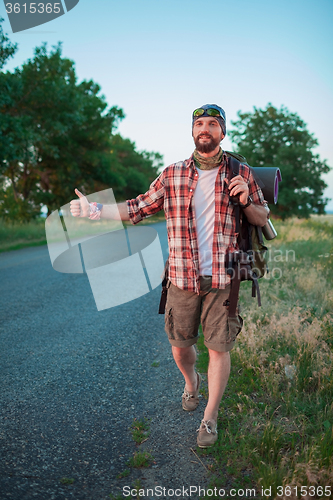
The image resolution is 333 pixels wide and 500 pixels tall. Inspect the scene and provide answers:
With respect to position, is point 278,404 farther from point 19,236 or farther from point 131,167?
point 131,167

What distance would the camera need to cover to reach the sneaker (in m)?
2.70

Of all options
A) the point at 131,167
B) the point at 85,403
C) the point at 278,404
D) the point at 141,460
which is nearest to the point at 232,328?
the point at 278,404

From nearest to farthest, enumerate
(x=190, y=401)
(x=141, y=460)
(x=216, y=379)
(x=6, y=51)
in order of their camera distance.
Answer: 1. (x=141, y=460)
2. (x=216, y=379)
3. (x=190, y=401)
4. (x=6, y=51)

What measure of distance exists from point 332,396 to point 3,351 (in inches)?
134

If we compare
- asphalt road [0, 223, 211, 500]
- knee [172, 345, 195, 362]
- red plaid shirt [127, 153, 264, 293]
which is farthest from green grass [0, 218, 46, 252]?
red plaid shirt [127, 153, 264, 293]

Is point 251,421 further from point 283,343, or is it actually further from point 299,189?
point 299,189

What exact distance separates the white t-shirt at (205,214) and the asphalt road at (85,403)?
1281 millimetres

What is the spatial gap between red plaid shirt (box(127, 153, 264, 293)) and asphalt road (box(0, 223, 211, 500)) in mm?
1163

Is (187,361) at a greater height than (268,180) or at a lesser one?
lesser

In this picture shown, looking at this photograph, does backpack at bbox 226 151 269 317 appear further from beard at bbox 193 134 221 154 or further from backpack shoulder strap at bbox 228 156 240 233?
beard at bbox 193 134 221 154

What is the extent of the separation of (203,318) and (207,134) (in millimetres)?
1287

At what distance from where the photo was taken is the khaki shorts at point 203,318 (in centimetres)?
275

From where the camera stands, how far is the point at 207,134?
2.69 m

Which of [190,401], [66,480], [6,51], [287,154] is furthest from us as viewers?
[287,154]
